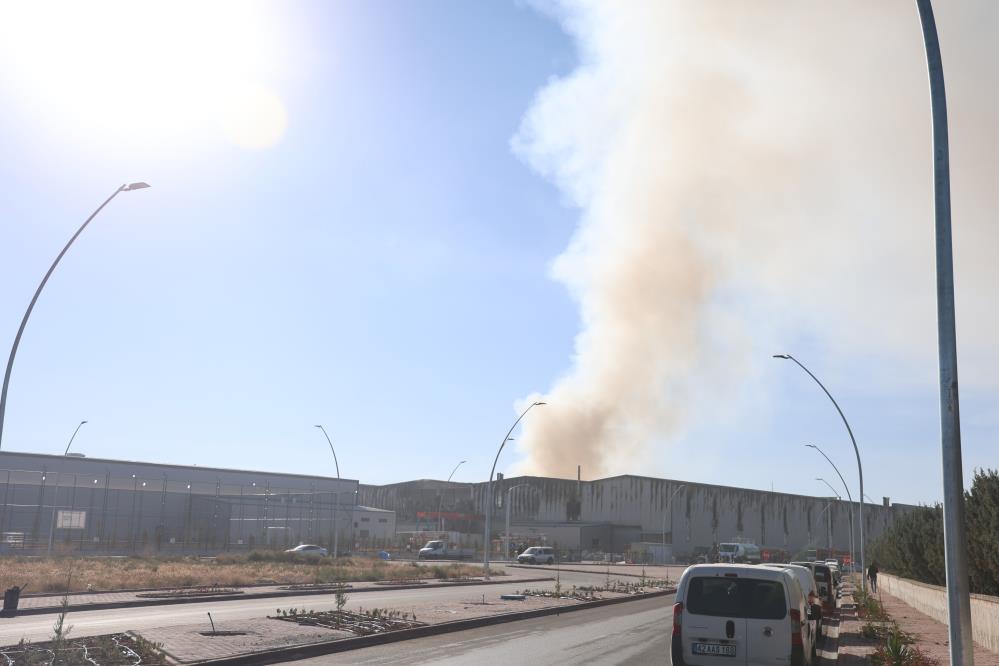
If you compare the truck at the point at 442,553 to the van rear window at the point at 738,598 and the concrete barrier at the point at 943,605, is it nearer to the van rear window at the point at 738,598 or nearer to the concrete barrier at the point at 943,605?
the concrete barrier at the point at 943,605

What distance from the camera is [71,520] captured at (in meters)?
55.2

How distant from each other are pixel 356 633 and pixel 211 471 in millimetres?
54927

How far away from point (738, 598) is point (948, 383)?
15.8ft

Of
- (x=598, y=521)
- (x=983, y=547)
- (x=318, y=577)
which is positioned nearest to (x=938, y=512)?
A: (x=983, y=547)

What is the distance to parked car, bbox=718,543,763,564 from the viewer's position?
68000mm

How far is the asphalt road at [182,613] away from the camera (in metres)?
18.4

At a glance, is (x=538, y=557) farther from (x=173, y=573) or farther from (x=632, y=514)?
(x=173, y=573)

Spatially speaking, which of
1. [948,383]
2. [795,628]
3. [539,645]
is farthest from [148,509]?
[948,383]

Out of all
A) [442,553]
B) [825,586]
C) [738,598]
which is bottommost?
[442,553]

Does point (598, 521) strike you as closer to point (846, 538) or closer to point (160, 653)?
point (846, 538)

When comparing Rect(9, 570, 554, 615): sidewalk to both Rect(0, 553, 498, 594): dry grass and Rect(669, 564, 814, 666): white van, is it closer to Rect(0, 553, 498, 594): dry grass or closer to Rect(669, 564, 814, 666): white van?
Rect(0, 553, 498, 594): dry grass

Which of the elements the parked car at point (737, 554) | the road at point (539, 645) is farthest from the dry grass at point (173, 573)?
the parked car at point (737, 554)

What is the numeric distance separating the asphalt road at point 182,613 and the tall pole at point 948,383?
49.5 feet

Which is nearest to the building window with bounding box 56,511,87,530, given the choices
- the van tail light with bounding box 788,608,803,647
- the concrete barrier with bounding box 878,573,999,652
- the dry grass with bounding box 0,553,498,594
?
the dry grass with bounding box 0,553,498,594
